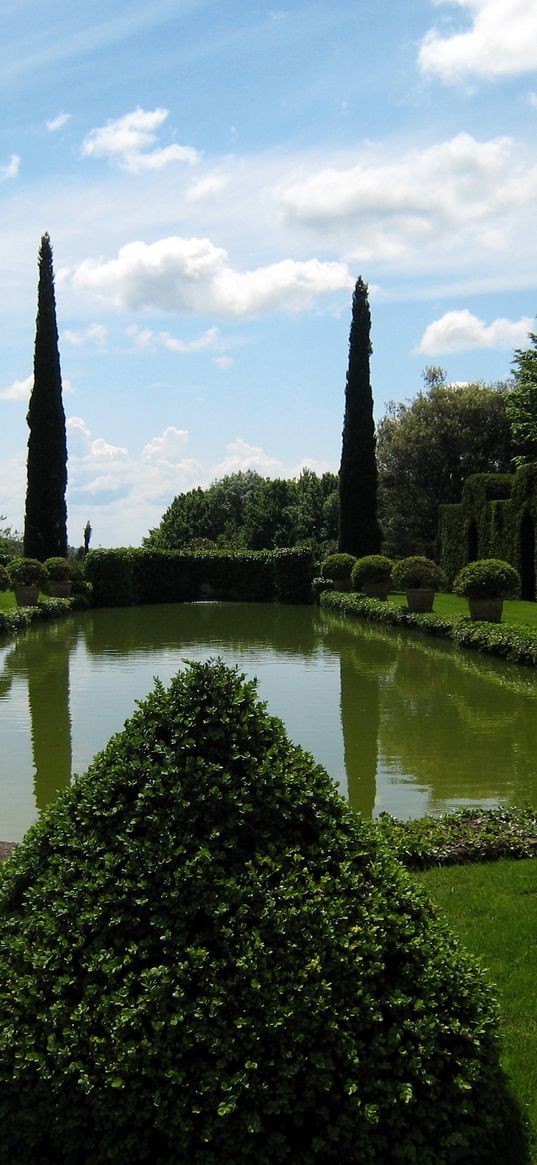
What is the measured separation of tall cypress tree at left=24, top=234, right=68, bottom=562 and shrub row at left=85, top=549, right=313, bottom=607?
3061 millimetres

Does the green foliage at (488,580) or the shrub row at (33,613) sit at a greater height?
the green foliage at (488,580)

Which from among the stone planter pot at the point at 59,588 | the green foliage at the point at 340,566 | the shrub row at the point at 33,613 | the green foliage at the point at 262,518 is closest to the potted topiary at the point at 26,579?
the shrub row at the point at 33,613

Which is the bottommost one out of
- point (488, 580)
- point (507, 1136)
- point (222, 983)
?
point (507, 1136)

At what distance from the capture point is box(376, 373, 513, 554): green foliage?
1577 inches

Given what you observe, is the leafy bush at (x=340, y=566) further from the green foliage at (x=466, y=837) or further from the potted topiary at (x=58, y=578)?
the green foliage at (x=466, y=837)

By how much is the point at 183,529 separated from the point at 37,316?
29.8 m

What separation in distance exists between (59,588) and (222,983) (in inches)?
1094

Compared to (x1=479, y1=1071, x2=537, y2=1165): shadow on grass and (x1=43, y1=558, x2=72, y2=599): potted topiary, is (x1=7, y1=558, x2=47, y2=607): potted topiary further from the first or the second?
(x1=479, y1=1071, x2=537, y2=1165): shadow on grass

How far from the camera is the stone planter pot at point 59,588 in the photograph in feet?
96.8

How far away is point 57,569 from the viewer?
2920 cm

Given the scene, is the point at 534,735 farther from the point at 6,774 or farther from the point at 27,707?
the point at 27,707

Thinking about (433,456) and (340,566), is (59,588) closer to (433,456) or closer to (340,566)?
(340,566)

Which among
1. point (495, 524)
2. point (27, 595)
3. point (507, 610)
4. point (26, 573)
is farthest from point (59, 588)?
point (507, 610)

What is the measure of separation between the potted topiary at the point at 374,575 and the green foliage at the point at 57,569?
27.9ft
